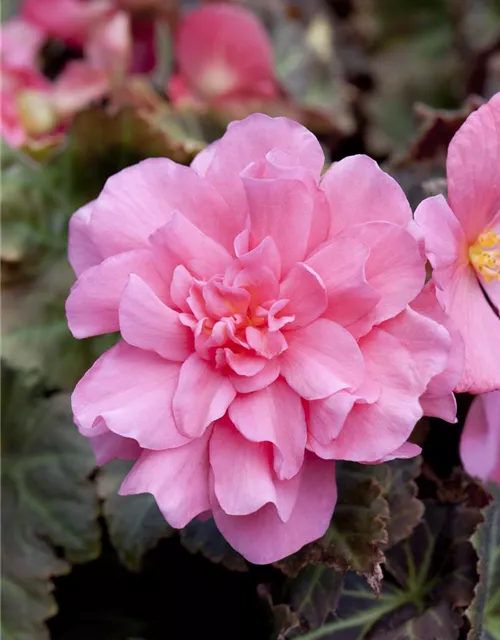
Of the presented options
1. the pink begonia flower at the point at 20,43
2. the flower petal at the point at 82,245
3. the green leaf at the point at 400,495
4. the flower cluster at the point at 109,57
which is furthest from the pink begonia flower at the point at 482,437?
the pink begonia flower at the point at 20,43

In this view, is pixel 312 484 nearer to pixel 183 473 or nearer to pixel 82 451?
pixel 183 473

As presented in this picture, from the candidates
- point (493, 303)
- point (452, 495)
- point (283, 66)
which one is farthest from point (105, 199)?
point (283, 66)

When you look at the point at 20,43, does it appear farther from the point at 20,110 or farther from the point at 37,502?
the point at 37,502

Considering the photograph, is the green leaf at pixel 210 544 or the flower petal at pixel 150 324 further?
the green leaf at pixel 210 544

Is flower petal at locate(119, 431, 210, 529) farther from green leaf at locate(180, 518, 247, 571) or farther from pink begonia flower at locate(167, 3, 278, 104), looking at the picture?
pink begonia flower at locate(167, 3, 278, 104)

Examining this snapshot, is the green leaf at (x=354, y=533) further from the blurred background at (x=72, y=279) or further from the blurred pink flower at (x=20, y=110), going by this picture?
the blurred pink flower at (x=20, y=110)
